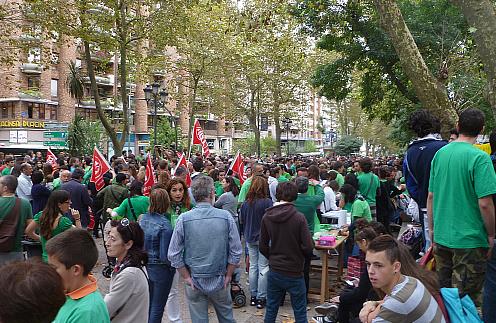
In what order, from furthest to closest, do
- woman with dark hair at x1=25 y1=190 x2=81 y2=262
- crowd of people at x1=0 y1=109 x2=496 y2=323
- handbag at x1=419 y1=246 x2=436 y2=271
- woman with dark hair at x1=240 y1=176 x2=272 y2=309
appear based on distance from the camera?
woman with dark hair at x1=240 y1=176 x2=272 y2=309 < woman with dark hair at x1=25 y1=190 x2=81 y2=262 < handbag at x1=419 y1=246 x2=436 y2=271 < crowd of people at x1=0 y1=109 x2=496 y2=323

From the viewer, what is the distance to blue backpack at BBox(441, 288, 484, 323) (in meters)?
2.72

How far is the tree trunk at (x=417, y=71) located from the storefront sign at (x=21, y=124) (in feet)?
134

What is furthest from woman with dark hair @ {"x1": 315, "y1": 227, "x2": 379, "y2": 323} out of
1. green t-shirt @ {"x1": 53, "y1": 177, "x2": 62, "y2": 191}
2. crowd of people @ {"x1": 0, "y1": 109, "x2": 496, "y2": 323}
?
green t-shirt @ {"x1": 53, "y1": 177, "x2": 62, "y2": 191}

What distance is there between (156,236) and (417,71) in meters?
4.44

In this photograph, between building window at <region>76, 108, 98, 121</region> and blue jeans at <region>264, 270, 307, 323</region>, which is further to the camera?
building window at <region>76, 108, 98, 121</region>

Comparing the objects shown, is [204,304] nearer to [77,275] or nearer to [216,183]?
[77,275]

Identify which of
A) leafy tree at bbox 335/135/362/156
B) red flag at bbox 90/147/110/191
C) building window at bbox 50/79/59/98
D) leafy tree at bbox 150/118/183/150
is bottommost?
red flag at bbox 90/147/110/191

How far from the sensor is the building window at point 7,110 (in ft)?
136

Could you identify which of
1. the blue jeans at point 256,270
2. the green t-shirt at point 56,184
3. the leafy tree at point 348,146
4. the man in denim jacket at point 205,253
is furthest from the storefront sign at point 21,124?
the man in denim jacket at point 205,253

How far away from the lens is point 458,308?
9.01 ft

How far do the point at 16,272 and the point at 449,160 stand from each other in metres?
3.23

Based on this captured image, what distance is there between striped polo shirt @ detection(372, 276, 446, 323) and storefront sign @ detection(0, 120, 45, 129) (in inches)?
1734

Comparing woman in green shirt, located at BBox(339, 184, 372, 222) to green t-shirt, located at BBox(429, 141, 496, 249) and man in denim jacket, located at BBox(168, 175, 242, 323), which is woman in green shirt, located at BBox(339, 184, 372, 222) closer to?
man in denim jacket, located at BBox(168, 175, 242, 323)

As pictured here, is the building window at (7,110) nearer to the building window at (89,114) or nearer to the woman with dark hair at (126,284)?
the building window at (89,114)
